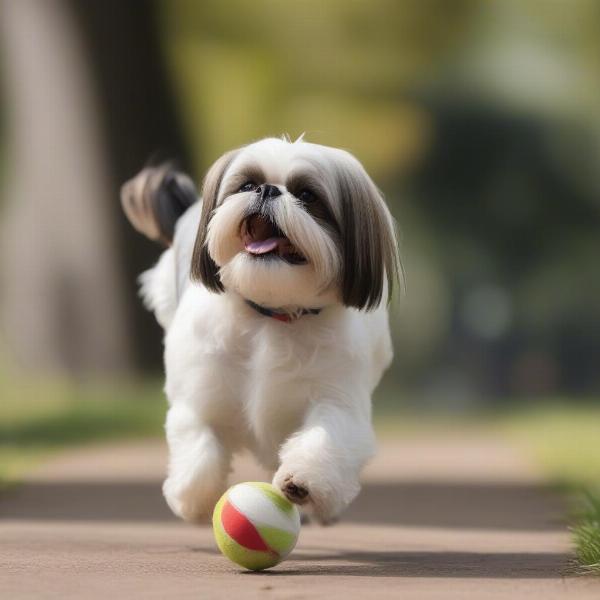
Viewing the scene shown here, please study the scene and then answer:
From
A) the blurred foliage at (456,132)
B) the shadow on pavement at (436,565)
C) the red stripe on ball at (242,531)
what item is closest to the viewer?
the red stripe on ball at (242,531)

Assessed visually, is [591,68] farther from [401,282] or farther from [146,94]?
[401,282]

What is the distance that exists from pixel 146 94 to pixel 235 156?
13.8 metres

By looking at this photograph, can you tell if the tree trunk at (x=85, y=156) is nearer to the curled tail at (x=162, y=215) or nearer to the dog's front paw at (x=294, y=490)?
the curled tail at (x=162, y=215)

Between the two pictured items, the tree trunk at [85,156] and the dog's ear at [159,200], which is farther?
the tree trunk at [85,156]

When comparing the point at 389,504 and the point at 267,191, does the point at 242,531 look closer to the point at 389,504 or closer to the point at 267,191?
the point at 267,191

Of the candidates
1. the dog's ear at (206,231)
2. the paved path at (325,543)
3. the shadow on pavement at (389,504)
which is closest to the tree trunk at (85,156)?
the paved path at (325,543)

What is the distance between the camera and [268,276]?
562cm

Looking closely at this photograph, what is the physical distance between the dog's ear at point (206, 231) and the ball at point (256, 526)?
33.2 inches

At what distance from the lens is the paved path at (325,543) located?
5.23 meters

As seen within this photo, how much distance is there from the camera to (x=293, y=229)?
5578mm

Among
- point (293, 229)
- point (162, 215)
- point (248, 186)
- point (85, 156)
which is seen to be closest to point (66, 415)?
point (85, 156)

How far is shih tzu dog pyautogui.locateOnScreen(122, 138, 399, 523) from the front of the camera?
18.6 ft

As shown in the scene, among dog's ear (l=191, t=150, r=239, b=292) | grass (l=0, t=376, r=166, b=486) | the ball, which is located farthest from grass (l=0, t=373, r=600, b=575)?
dog's ear (l=191, t=150, r=239, b=292)

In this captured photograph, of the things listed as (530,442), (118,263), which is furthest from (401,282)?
(118,263)
